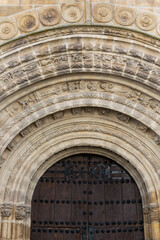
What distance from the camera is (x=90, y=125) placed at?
7.20 metres

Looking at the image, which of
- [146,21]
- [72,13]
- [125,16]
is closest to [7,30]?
[72,13]

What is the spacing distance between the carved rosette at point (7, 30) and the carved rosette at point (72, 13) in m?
0.94

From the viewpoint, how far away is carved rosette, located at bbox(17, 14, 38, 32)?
676 cm

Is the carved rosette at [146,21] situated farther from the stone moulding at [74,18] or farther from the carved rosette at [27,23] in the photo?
the carved rosette at [27,23]

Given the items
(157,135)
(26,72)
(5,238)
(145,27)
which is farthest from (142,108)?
(5,238)

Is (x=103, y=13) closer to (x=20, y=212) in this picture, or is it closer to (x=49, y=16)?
(x=49, y=16)

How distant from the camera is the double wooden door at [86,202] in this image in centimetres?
689

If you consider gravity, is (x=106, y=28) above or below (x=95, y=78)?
above

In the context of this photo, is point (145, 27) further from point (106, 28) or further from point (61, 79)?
point (61, 79)

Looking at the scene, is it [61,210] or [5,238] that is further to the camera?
[61,210]

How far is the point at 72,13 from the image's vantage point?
6.87 meters

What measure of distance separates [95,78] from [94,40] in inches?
27.2

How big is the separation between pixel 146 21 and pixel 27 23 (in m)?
2.16

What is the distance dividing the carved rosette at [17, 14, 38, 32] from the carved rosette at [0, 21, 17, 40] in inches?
4.9
